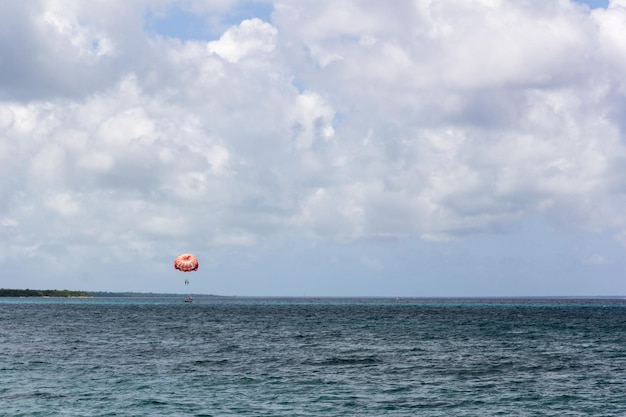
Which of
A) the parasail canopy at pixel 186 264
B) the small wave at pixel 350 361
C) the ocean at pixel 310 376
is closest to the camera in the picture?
the ocean at pixel 310 376

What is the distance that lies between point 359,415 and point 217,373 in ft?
57.2

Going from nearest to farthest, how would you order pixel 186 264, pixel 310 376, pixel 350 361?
1. pixel 310 376
2. pixel 350 361
3. pixel 186 264

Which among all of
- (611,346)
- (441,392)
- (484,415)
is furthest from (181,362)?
(611,346)

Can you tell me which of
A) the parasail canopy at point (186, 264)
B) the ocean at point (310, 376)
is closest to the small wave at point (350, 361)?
the ocean at point (310, 376)

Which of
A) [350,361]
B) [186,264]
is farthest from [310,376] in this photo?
[186,264]

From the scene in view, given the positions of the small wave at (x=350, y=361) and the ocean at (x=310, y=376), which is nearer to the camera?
the ocean at (x=310, y=376)

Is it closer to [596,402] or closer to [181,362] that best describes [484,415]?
[596,402]

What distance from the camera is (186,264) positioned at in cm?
13062

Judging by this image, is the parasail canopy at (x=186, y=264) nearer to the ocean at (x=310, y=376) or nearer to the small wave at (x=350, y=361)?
the ocean at (x=310, y=376)

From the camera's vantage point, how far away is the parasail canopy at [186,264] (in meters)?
129

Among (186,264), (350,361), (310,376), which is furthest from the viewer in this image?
(186,264)

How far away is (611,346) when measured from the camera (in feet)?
246

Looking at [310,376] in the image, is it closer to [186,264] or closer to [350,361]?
[350,361]

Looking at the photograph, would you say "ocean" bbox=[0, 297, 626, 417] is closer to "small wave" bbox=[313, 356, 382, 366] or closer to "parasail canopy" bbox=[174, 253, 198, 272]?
"small wave" bbox=[313, 356, 382, 366]
